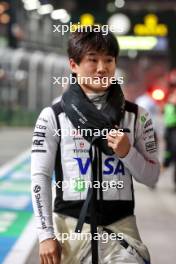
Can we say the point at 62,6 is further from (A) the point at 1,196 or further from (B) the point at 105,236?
(B) the point at 105,236

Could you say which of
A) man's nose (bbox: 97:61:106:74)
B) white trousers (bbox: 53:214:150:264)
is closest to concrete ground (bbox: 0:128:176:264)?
white trousers (bbox: 53:214:150:264)

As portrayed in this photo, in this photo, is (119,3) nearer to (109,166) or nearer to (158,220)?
(158,220)

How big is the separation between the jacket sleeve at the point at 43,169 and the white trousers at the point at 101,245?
87 mm

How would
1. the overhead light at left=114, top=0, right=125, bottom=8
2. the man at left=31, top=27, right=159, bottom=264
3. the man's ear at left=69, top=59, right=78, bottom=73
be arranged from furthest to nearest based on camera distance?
the overhead light at left=114, top=0, right=125, bottom=8
the man's ear at left=69, top=59, right=78, bottom=73
the man at left=31, top=27, right=159, bottom=264

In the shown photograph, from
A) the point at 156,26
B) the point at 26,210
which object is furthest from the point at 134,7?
the point at 26,210

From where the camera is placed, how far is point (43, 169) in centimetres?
353

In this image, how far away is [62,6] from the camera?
3153cm

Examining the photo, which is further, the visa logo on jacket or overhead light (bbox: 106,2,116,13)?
overhead light (bbox: 106,2,116,13)

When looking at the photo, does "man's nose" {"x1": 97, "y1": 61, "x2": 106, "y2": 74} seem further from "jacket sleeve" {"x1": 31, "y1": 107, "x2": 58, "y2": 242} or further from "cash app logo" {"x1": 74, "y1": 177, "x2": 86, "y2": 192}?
"cash app logo" {"x1": 74, "y1": 177, "x2": 86, "y2": 192}

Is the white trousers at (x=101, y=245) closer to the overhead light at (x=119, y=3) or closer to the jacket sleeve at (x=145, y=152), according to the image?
the jacket sleeve at (x=145, y=152)

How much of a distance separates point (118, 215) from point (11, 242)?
5.41m

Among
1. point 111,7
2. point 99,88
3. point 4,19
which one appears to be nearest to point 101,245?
point 99,88

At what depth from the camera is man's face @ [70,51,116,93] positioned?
11.5 feet

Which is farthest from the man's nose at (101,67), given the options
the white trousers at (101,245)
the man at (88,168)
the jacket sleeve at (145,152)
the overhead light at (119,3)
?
the overhead light at (119,3)
